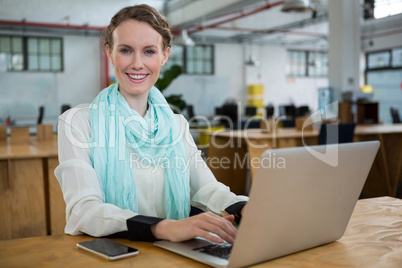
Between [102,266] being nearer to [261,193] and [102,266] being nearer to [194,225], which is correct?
[194,225]

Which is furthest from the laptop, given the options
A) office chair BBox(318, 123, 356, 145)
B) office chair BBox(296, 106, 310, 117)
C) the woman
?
office chair BBox(296, 106, 310, 117)

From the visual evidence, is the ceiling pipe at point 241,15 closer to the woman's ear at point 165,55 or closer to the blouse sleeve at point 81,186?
the woman's ear at point 165,55

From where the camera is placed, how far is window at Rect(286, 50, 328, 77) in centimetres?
1728

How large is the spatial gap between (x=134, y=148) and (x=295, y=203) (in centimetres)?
76

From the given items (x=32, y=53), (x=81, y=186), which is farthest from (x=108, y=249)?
(x=32, y=53)

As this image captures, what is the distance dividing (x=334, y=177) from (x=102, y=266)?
56 centimetres

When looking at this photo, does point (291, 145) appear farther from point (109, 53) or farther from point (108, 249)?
point (108, 249)

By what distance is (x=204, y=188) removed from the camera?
1624 mm

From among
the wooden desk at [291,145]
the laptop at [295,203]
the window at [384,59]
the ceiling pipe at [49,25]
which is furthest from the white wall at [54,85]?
the laptop at [295,203]

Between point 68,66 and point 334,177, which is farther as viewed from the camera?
point 68,66

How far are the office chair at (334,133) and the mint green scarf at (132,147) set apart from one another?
3.06 m

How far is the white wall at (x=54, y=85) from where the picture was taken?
11977 mm

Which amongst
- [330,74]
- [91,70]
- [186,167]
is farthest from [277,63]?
[186,167]

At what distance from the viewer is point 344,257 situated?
100 cm
